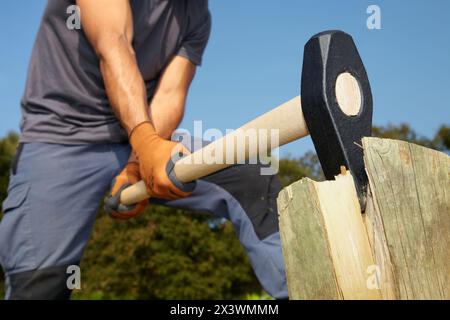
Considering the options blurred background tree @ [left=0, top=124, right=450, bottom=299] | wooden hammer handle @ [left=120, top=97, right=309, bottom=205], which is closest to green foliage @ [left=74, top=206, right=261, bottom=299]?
blurred background tree @ [left=0, top=124, right=450, bottom=299]

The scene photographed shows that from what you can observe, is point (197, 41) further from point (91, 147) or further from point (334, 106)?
point (334, 106)

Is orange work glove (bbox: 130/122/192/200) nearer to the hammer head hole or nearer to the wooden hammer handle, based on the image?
the wooden hammer handle

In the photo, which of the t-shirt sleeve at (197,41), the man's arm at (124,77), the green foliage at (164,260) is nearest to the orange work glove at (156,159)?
the man's arm at (124,77)

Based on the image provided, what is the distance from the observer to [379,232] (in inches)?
51.7

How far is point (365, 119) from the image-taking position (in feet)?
4.89

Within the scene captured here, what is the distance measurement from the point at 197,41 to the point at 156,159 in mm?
1368

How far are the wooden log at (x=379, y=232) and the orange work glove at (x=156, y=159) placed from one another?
0.97m

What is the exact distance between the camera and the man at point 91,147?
265cm

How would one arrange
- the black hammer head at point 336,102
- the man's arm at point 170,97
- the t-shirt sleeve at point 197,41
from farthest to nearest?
the t-shirt sleeve at point 197,41, the man's arm at point 170,97, the black hammer head at point 336,102

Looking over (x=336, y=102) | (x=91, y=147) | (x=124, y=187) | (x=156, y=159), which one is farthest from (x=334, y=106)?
(x=91, y=147)

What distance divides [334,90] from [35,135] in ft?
6.62

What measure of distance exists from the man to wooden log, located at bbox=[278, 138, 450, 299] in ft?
3.66

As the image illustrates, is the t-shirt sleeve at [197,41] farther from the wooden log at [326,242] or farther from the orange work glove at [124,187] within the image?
the wooden log at [326,242]

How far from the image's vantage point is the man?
265cm
